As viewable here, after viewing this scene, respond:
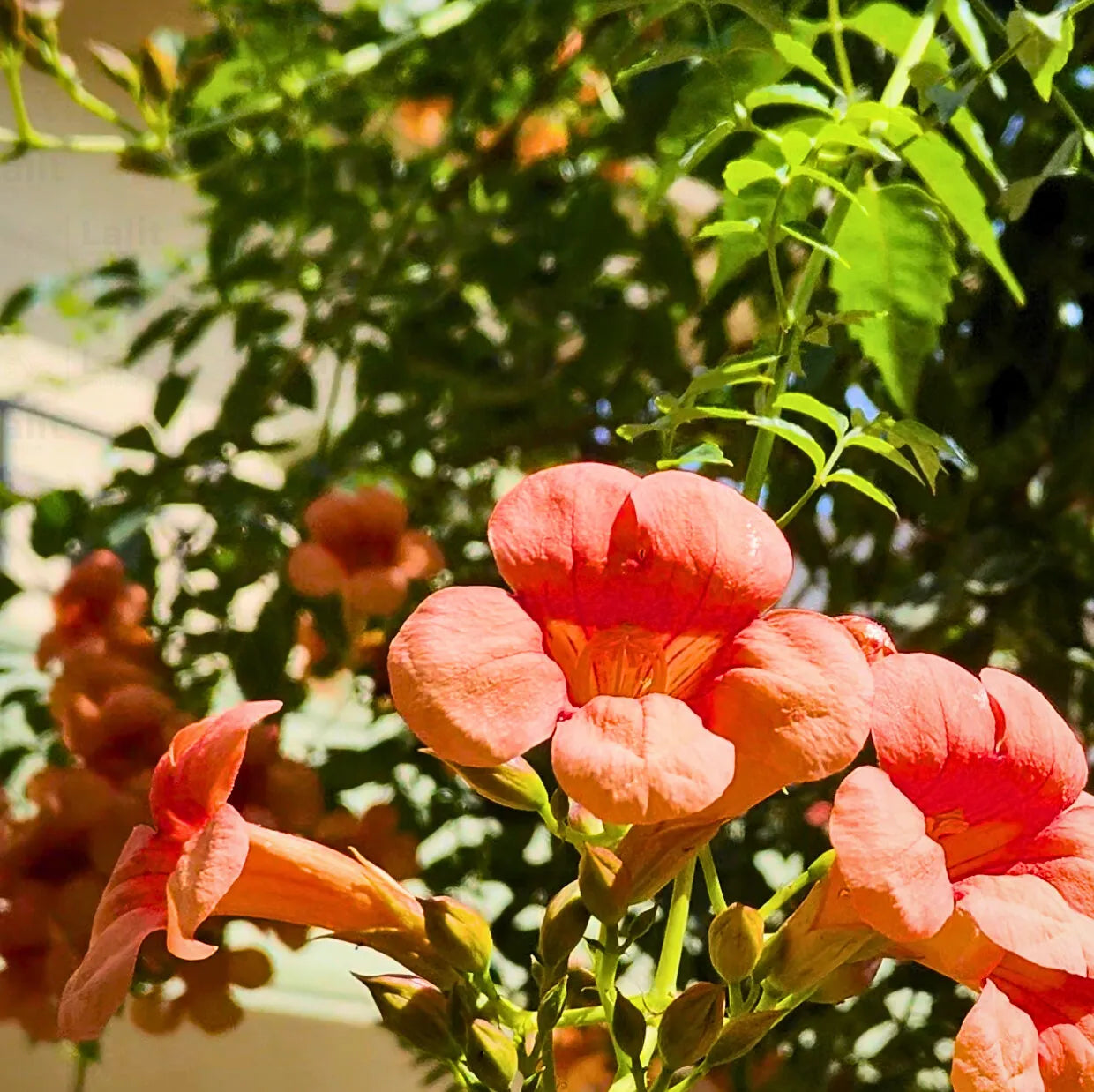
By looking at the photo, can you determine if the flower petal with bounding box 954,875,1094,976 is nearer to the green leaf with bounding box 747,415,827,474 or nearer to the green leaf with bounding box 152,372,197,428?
the green leaf with bounding box 747,415,827,474

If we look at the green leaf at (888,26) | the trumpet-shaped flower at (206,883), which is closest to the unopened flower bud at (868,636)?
the trumpet-shaped flower at (206,883)

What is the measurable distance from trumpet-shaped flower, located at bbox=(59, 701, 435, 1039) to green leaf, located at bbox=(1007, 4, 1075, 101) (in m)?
0.29

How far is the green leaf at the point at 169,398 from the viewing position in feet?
2.90

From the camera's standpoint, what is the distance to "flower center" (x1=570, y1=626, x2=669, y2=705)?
28 cm

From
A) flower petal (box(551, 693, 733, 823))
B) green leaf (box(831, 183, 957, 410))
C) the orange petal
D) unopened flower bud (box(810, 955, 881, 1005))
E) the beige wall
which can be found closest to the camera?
flower petal (box(551, 693, 733, 823))

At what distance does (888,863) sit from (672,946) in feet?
0.30

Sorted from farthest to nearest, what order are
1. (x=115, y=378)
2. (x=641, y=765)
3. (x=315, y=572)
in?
(x=115, y=378)
(x=315, y=572)
(x=641, y=765)

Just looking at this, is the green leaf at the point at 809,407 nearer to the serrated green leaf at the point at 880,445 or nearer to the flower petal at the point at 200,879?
the serrated green leaf at the point at 880,445

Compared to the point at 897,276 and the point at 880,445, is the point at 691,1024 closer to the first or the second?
the point at 880,445

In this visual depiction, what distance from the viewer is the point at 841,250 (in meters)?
0.44

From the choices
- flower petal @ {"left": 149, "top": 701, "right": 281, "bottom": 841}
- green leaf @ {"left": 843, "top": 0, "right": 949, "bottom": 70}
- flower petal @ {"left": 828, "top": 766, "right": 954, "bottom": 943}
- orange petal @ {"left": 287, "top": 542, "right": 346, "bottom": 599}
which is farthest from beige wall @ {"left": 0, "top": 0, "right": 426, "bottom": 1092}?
flower petal @ {"left": 828, "top": 766, "right": 954, "bottom": 943}

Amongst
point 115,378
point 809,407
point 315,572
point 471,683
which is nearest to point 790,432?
point 809,407

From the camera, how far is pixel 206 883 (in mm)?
266

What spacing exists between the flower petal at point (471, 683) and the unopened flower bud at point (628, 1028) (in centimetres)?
9
